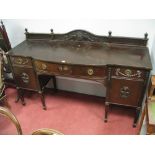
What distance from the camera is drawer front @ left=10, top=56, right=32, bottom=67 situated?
1711 millimetres

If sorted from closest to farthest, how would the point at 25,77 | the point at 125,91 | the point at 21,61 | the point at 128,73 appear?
the point at 128,73 < the point at 125,91 < the point at 21,61 < the point at 25,77

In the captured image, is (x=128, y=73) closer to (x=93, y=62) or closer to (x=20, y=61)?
(x=93, y=62)

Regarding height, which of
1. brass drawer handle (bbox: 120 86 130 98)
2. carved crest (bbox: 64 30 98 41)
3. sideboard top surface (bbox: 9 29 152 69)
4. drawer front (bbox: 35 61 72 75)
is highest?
carved crest (bbox: 64 30 98 41)

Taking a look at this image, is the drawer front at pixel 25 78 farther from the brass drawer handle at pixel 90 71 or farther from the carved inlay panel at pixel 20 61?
the brass drawer handle at pixel 90 71

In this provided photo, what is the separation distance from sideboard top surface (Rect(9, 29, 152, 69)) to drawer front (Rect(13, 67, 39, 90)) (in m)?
0.18

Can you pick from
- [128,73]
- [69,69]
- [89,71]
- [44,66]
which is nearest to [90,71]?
[89,71]

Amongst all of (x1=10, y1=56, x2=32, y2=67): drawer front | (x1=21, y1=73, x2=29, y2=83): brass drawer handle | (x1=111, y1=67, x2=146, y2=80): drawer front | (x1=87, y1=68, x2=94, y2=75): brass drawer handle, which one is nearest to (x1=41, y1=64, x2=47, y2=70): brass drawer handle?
(x1=10, y1=56, x2=32, y2=67): drawer front

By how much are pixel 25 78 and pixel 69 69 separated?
0.55 metres

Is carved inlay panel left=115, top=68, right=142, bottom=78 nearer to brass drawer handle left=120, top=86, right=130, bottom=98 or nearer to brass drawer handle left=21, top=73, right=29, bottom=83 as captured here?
brass drawer handle left=120, top=86, right=130, bottom=98

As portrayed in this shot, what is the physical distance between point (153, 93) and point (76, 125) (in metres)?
0.82

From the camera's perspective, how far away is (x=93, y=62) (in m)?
1.52

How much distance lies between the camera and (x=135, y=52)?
1.62m

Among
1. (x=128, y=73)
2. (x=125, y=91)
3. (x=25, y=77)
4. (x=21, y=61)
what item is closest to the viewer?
(x=128, y=73)
